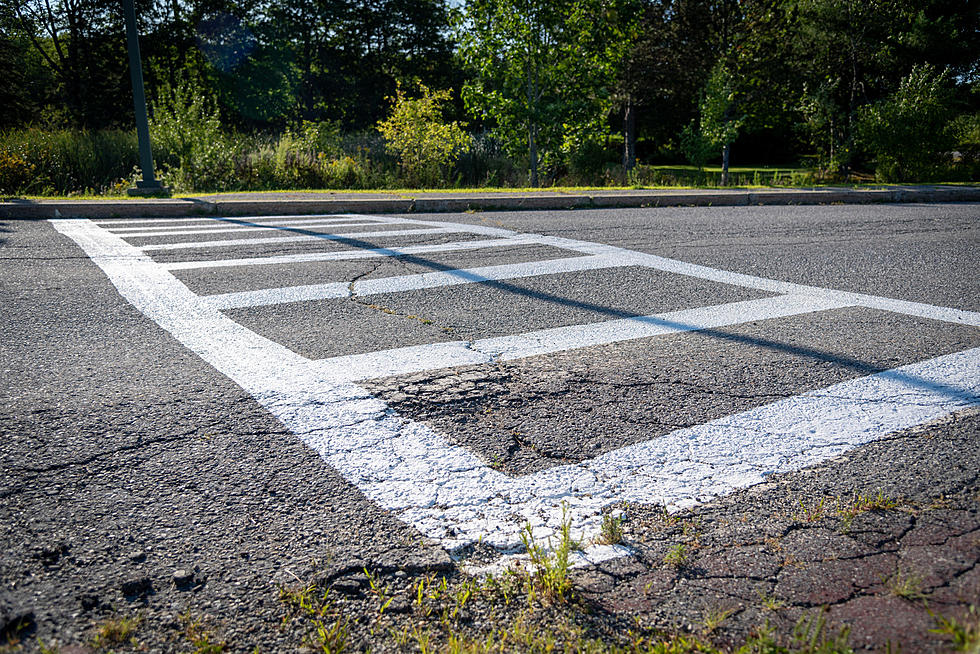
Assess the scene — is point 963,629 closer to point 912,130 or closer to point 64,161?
point 64,161

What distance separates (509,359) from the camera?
345cm

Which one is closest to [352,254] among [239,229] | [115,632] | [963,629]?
[239,229]

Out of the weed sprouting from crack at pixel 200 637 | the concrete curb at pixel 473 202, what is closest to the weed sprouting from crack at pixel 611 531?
the weed sprouting from crack at pixel 200 637

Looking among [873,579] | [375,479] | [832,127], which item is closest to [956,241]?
[873,579]

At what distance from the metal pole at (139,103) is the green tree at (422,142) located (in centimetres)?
624

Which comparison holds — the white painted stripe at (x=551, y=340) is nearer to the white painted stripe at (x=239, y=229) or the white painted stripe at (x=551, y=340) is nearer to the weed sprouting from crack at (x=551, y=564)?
the weed sprouting from crack at (x=551, y=564)

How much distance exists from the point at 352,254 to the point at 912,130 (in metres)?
16.9

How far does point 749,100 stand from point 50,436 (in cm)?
3029

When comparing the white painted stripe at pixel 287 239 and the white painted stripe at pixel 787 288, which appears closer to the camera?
the white painted stripe at pixel 787 288

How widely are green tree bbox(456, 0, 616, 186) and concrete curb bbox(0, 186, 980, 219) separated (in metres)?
4.51

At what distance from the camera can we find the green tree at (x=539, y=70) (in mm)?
15164

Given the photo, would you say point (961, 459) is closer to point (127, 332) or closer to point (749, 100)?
point (127, 332)

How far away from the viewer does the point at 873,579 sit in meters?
1.71

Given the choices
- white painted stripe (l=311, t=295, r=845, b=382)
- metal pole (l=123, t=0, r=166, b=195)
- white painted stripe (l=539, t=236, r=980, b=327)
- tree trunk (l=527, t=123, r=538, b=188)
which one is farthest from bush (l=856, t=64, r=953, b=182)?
metal pole (l=123, t=0, r=166, b=195)
